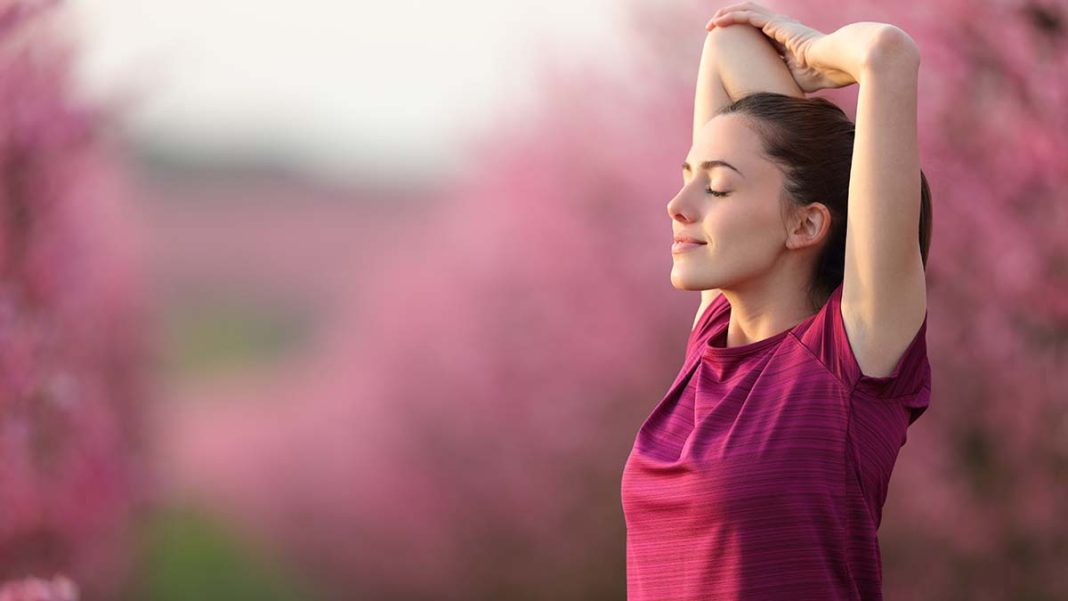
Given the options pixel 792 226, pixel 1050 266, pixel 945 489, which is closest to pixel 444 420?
pixel 945 489

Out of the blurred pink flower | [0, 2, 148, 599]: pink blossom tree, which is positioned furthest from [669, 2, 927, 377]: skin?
[0, 2, 148, 599]: pink blossom tree

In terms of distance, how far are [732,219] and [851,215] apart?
7.3 inches

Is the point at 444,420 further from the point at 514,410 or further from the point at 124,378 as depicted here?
the point at 124,378

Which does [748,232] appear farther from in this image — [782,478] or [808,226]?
[782,478]

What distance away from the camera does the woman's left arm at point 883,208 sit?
2057mm

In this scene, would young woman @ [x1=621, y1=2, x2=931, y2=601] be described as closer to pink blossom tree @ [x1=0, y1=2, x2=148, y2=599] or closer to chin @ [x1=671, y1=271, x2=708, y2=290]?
chin @ [x1=671, y1=271, x2=708, y2=290]

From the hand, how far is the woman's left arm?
0.16 meters

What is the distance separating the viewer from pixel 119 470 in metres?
8.48

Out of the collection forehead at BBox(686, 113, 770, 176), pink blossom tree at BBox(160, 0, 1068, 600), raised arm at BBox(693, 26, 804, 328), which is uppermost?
raised arm at BBox(693, 26, 804, 328)

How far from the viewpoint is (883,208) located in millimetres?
2053

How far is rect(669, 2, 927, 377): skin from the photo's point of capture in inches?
81.2

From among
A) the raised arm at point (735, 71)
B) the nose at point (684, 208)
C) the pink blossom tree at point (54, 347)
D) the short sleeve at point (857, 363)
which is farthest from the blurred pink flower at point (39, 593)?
the pink blossom tree at point (54, 347)

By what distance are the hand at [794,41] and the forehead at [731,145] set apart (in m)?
0.17

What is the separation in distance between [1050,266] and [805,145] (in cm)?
273
